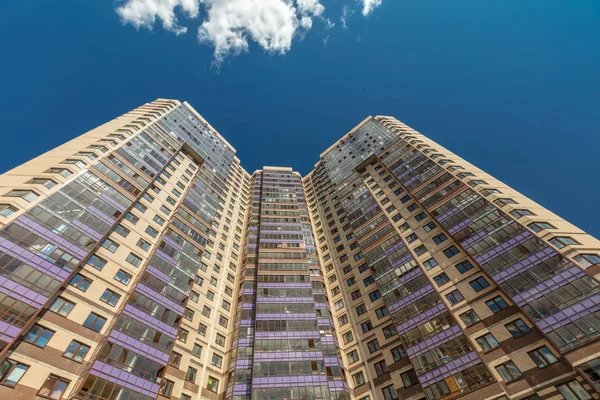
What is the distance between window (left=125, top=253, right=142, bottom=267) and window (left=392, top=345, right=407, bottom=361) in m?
33.6

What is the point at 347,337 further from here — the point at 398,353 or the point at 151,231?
the point at 151,231

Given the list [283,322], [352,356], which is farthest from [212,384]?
[352,356]

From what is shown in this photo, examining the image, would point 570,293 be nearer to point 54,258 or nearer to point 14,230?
point 54,258

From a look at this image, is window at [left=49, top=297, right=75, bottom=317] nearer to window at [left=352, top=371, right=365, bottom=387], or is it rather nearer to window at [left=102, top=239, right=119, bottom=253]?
window at [left=102, top=239, right=119, bottom=253]

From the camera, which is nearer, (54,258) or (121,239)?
Result: (54,258)

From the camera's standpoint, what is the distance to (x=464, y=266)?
38.1m

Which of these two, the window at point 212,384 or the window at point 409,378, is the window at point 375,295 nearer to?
the window at point 409,378

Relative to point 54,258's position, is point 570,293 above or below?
below

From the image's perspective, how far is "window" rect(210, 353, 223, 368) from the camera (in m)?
37.5

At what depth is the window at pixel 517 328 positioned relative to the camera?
29203mm

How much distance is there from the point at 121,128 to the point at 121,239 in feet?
83.3

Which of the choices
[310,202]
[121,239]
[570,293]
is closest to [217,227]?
[121,239]

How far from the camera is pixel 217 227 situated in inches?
2263

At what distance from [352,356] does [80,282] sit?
33850 millimetres
